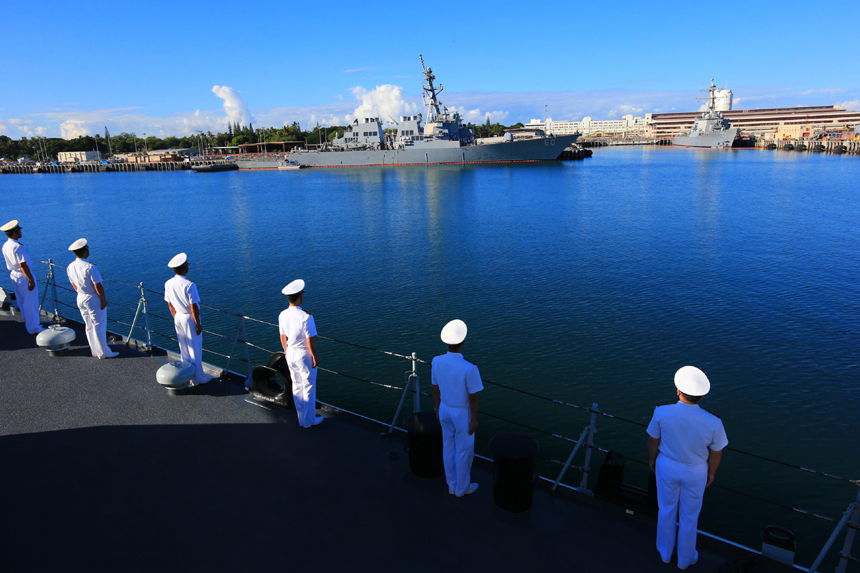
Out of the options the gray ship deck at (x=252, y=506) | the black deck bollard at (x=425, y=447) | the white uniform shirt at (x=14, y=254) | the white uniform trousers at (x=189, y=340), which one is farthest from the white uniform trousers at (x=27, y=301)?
the black deck bollard at (x=425, y=447)

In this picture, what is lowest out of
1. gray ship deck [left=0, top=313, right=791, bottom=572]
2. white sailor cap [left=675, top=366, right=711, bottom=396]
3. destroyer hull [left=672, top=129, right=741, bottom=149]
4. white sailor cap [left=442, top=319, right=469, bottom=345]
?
gray ship deck [left=0, top=313, right=791, bottom=572]

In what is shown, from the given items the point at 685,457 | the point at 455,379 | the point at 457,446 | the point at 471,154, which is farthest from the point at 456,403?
the point at 471,154

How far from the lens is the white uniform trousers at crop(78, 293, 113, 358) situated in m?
7.23

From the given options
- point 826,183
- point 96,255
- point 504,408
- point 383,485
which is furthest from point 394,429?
point 826,183

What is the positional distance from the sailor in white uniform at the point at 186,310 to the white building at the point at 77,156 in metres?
181

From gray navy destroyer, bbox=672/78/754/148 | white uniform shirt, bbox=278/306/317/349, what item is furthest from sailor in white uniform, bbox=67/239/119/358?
gray navy destroyer, bbox=672/78/754/148

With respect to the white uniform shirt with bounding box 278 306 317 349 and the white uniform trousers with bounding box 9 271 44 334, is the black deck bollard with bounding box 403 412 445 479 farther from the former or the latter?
the white uniform trousers with bounding box 9 271 44 334

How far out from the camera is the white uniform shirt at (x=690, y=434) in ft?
11.9

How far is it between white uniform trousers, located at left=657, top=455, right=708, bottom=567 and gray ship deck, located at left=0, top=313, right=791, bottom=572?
18cm

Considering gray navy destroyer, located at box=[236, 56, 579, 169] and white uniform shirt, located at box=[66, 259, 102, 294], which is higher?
gray navy destroyer, located at box=[236, 56, 579, 169]

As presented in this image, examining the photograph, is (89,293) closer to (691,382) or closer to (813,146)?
(691,382)

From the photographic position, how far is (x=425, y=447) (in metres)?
4.88

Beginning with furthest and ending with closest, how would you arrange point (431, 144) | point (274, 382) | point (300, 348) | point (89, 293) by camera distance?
point (431, 144) → point (89, 293) → point (274, 382) → point (300, 348)

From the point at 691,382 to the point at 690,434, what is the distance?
39 cm
